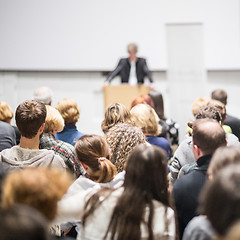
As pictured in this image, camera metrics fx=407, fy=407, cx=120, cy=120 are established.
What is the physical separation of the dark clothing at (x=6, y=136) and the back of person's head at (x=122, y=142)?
38.1 inches

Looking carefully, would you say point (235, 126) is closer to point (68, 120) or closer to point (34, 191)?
point (68, 120)

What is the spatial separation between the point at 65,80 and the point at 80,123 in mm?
786

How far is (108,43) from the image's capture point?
22.4ft

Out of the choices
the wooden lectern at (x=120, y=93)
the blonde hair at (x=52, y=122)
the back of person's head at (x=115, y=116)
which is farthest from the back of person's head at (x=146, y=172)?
the wooden lectern at (x=120, y=93)

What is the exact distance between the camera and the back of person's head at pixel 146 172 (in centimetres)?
169

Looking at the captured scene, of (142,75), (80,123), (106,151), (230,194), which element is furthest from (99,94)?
(230,194)

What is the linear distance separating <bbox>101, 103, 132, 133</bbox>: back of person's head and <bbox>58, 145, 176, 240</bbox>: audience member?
1.22 metres

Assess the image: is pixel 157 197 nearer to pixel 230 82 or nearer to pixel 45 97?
pixel 45 97

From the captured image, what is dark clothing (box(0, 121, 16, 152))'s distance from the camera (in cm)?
306

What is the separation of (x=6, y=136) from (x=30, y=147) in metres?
0.79

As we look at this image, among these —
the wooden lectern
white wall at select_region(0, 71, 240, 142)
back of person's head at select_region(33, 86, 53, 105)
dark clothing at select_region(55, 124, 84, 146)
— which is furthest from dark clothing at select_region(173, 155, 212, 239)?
white wall at select_region(0, 71, 240, 142)

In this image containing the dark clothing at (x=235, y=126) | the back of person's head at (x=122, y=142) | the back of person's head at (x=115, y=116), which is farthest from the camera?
the dark clothing at (x=235, y=126)

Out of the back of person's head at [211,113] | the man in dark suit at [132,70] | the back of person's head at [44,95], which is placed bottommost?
the back of person's head at [211,113]

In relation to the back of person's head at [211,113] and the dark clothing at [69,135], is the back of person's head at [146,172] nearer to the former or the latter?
the back of person's head at [211,113]
